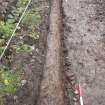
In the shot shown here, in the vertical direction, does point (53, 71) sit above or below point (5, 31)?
below

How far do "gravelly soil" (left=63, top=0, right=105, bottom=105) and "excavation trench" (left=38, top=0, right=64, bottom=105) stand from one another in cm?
28

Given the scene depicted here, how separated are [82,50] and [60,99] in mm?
2085

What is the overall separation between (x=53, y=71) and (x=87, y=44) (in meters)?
1.64

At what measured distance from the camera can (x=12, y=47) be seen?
25.6 feet

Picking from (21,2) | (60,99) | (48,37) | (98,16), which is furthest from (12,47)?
(98,16)

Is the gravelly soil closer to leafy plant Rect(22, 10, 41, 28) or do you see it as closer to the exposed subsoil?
the exposed subsoil

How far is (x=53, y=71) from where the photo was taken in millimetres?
7434

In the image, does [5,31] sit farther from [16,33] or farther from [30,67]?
[30,67]

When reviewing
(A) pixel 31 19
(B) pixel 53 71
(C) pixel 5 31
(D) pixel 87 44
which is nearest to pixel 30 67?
(B) pixel 53 71

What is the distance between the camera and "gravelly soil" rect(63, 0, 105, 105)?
6845mm

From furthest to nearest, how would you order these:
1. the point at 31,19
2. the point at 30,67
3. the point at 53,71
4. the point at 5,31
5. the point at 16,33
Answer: the point at 31,19 → the point at 16,33 → the point at 5,31 → the point at 53,71 → the point at 30,67

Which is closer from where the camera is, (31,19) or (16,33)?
(16,33)

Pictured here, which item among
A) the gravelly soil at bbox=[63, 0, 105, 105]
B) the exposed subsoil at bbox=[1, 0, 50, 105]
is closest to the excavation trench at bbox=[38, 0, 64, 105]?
the exposed subsoil at bbox=[1, 0, 50, 105]

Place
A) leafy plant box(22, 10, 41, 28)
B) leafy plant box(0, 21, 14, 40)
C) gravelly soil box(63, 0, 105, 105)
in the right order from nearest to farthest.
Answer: gravelly soil box(63, 0, 105, 105) < leafy plant box(0, 21, 14, 40) < leafy plant box(22, 10, 41, 28)
